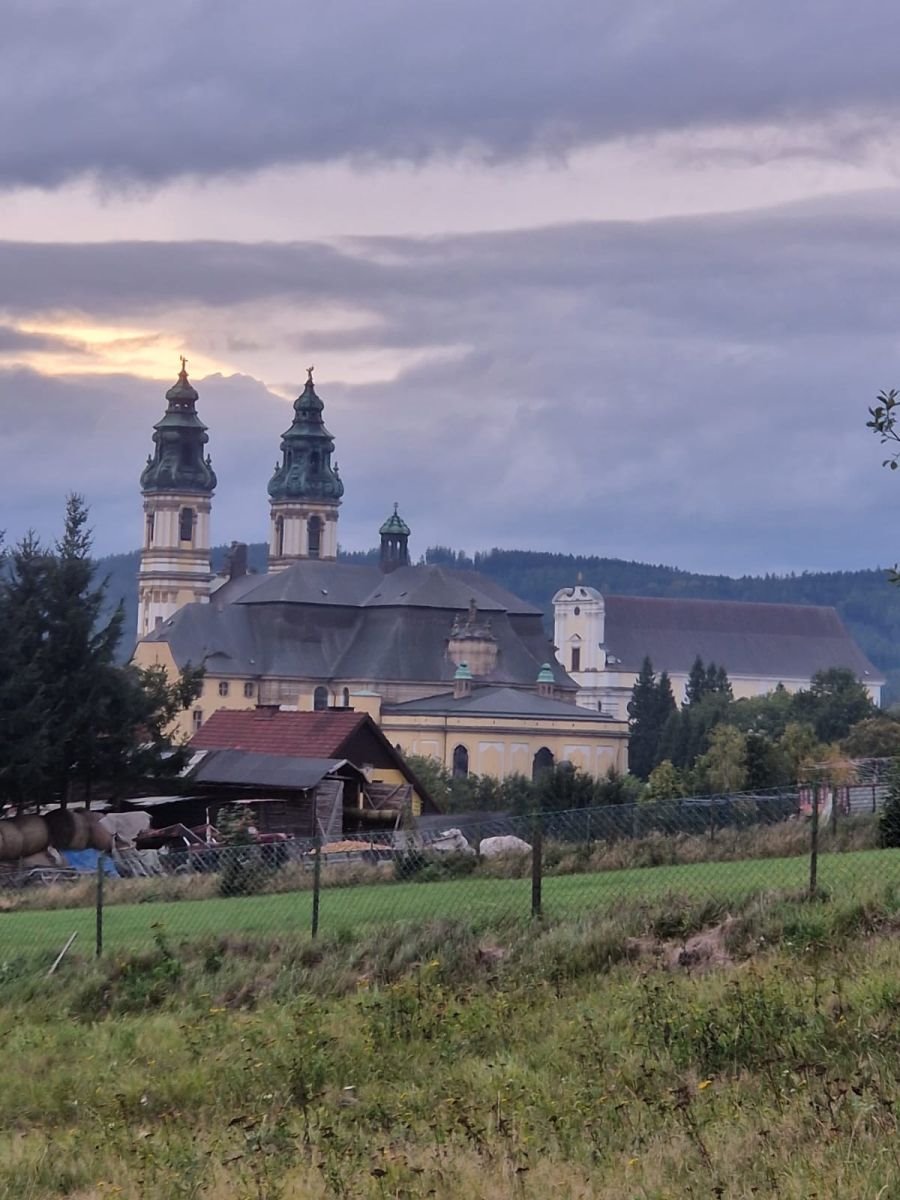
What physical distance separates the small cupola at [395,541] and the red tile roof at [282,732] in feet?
395

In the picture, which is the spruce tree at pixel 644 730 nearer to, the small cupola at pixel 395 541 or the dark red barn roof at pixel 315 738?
the small cupola at pixel 395 541

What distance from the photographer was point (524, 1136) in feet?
34.9

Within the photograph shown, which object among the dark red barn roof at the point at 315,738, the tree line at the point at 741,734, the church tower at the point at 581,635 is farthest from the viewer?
the church tower at the point at 581,635

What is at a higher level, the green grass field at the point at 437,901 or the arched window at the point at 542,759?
the arched window at the point at 542,759

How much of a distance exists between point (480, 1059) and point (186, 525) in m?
151

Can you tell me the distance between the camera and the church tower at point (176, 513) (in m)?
162

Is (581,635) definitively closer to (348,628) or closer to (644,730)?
(348,628)

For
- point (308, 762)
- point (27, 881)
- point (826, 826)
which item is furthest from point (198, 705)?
point (826, 826)

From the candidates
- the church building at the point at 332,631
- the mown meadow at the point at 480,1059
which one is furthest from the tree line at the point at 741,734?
the mown meadow at the point at 480,1059

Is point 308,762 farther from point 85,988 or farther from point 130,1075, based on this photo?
point 130,1075

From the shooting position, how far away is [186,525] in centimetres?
16212

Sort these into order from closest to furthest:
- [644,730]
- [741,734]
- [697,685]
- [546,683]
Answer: [741,734] → [644,730] → [546,683] → [697,685]

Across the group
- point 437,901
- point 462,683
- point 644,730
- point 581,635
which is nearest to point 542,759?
point 644,730

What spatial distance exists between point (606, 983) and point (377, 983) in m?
1.88
